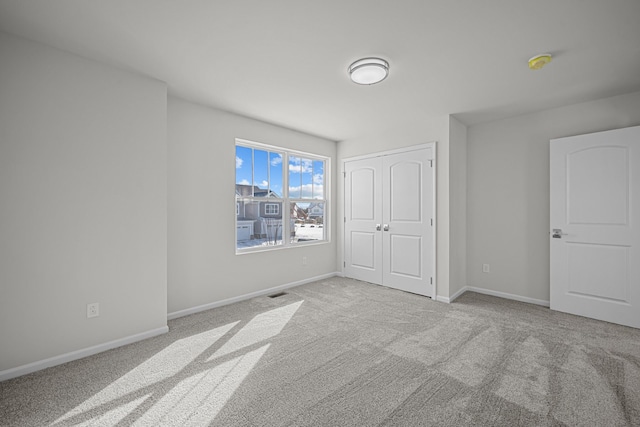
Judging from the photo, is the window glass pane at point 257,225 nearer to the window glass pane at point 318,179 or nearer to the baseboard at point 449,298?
the window glass pane at point 318,179

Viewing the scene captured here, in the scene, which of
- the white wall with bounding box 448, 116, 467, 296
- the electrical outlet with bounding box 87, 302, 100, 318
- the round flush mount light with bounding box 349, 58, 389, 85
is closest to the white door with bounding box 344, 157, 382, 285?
the white wall with bounding box 448, 116, 467, 296

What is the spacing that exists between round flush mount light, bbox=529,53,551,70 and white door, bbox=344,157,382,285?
7.75ft

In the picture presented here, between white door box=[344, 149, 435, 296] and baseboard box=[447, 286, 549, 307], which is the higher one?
white door box=[344, 149, 435, 296]

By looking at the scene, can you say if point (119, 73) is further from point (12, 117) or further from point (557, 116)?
point (557, 116)

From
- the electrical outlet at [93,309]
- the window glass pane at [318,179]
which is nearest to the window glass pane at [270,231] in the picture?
the window glass pane at [318,179]

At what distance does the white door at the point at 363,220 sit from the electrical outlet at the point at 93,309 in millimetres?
3563

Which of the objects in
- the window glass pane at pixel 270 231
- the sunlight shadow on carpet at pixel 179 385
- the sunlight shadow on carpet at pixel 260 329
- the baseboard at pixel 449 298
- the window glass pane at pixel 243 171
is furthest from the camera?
the window glass pane at pixel 270 231

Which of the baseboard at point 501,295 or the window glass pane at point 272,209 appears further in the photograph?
the window glass pane at point 272,209

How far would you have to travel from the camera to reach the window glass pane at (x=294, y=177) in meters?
4.65

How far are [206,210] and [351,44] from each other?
8.02ft

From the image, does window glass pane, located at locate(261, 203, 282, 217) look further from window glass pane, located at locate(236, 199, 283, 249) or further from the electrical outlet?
the electrical outlet

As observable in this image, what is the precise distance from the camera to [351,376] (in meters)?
2.13

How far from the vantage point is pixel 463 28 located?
2031 millimetres

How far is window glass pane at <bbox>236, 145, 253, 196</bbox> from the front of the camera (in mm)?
3977
